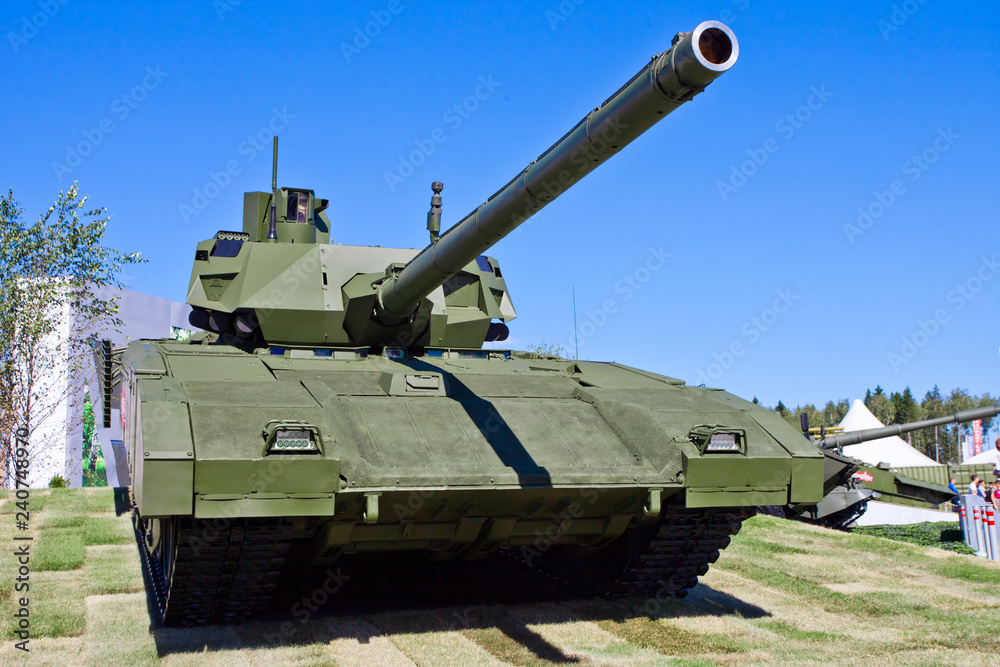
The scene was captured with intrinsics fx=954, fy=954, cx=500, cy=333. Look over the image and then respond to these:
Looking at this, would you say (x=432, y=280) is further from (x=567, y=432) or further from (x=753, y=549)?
(x=753, y=549)

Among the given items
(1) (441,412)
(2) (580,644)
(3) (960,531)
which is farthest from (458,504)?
(3) (960,531)

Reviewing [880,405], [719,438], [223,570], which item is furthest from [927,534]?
[880,405]

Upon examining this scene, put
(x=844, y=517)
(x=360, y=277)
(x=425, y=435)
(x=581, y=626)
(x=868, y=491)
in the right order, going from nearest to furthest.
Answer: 1. (x=425, y=435)
2. (x=581, y=626)
3. (x=360, y=277)
4. (x=844, y=517)
5. (x=868, y=491)

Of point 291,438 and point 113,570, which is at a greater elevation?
point 291,438

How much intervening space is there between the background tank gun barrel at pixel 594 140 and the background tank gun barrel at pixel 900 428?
43.7 feet

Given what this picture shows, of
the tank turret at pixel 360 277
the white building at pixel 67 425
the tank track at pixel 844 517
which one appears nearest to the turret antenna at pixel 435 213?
the tank turret at pixel 360 277

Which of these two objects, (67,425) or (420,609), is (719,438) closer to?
(420,609)

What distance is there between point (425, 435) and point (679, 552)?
8.14 ft

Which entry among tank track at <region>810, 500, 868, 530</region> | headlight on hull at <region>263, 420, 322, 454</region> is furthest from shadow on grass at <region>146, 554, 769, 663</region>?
tank track at <region>810, 500, 868, 530</region>

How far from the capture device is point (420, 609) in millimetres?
7801

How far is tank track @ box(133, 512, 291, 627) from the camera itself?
19.9 ft

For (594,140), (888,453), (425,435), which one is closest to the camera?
(594,140)

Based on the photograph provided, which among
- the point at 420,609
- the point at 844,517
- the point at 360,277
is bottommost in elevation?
the point at 844,517

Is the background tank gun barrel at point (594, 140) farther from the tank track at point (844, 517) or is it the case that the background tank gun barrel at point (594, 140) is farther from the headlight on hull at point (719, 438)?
the tank track at point (844, 517)
